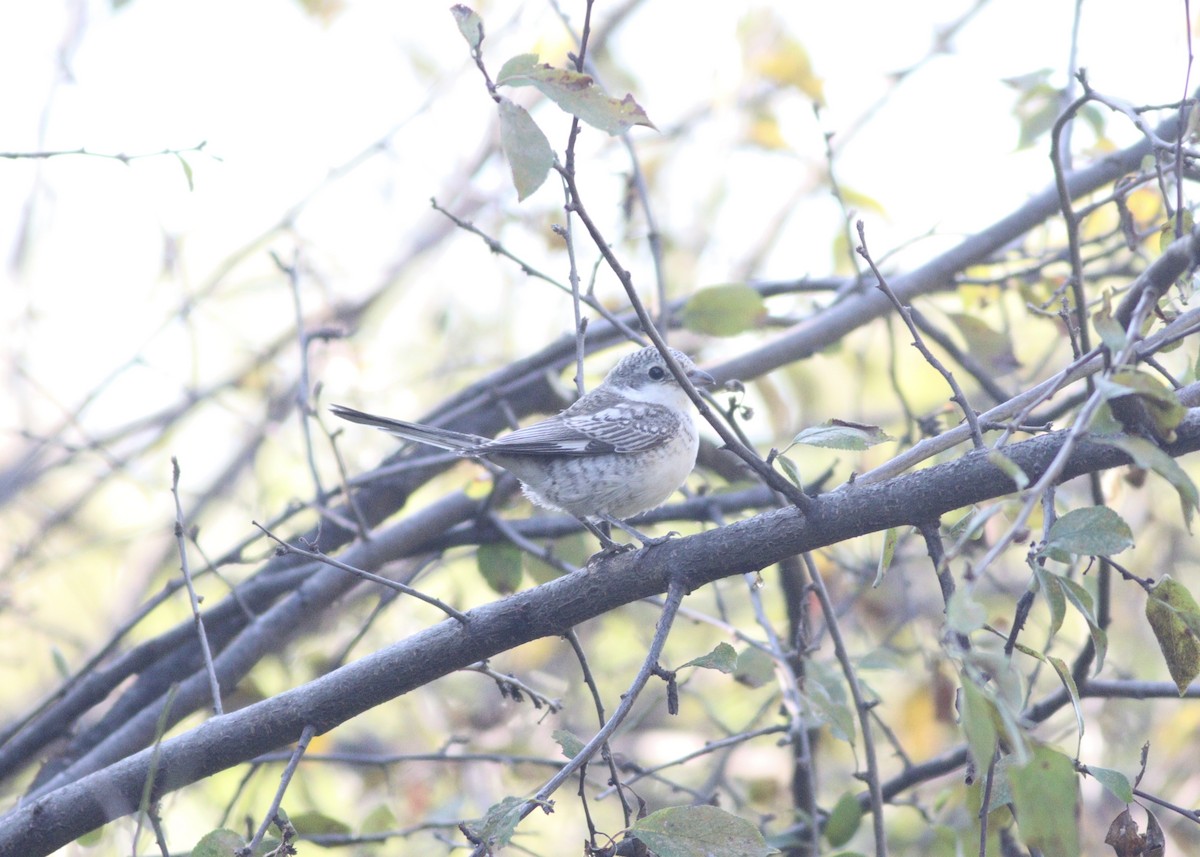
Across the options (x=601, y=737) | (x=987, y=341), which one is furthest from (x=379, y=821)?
(x=987, y=341)

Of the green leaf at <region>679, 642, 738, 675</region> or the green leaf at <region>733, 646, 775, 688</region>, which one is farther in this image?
the green leaf at <region>733, 646, 775, 688</region>

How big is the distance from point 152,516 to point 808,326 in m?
4.43

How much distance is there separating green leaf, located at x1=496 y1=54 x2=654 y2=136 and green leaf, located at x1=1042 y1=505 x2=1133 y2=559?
1.19 meters

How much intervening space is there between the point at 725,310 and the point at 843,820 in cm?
196

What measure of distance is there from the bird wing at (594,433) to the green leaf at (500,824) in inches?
70.4

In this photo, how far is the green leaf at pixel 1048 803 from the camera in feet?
5.38

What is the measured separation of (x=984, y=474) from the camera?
7.52ft

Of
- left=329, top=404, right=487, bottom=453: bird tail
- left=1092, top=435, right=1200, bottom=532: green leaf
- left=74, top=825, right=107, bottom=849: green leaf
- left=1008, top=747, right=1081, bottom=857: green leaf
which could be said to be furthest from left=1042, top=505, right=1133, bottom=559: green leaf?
left=74, top=825, right=107, bottom=849: green leaf

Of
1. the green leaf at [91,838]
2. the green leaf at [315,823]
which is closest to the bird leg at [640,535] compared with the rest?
the green leaf at [315,823]

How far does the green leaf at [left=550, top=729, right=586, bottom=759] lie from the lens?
254 cm

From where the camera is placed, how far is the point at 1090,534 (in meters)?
1.95

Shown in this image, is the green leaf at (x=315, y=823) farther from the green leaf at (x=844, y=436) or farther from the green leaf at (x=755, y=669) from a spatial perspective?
the green leaf at (x=844, y=436)

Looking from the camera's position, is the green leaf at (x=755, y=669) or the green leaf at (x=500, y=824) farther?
the green leaf at (x=755, y=669)

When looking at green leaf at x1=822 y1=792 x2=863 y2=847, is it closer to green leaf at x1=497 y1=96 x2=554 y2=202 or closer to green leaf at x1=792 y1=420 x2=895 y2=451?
green leaf at x1=792 y1=420 x2=895 y2=451
